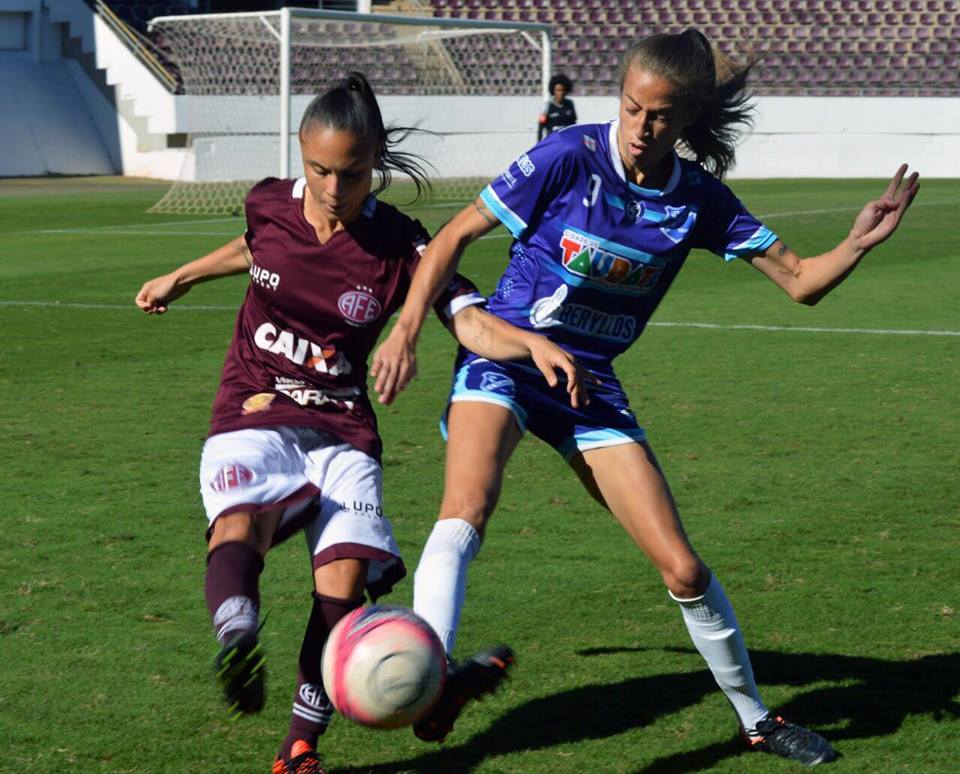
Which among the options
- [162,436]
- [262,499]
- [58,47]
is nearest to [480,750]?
[262,499]

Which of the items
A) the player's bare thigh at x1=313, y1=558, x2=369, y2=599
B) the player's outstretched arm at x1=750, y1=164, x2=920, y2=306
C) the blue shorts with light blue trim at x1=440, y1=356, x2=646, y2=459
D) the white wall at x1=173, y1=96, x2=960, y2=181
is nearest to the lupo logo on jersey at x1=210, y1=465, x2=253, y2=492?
the player's bare thigh at x1=313, y1=558, x2=369, y2=599

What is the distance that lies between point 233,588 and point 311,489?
1.18 feet

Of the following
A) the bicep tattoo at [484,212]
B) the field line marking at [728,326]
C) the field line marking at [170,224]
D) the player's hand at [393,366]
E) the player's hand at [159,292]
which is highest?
the bicep tattoo at [484,212]

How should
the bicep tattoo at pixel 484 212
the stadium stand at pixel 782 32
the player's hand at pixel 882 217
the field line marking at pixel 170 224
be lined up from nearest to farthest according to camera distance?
the bicep tattoo at pixel 484 212 < the player's hand at pixel 882 217 < the field line marking at pixel 170 224 < the stadium stand at pixel 782 32

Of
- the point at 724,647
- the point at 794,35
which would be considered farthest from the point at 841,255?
the point at 794,35

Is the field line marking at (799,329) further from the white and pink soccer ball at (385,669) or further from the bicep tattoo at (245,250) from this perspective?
the white and pink soccer ball at (385,669)

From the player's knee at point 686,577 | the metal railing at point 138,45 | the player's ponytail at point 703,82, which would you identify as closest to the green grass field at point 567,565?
the player's knee at point 686,577

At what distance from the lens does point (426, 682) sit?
318cm

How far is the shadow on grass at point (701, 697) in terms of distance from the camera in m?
3.69

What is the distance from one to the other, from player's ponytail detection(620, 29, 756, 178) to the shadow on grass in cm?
144

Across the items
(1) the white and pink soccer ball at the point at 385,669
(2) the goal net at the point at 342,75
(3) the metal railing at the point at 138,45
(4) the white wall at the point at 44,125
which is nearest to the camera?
(1) the white and pink soccer ball at the point at 385,669

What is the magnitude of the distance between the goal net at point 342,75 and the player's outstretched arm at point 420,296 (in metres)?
17.8

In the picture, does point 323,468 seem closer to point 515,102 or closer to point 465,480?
point 465,480

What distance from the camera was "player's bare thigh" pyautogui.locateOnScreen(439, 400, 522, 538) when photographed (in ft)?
11.8
